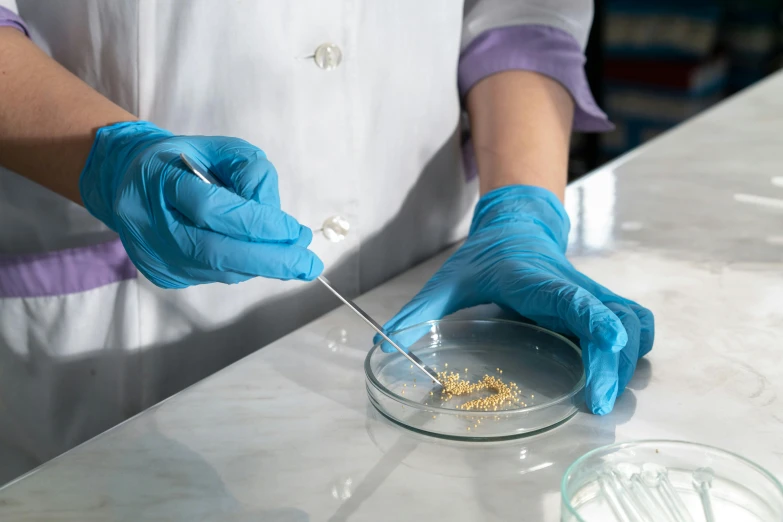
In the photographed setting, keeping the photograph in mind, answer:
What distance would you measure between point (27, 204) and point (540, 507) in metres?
0.81

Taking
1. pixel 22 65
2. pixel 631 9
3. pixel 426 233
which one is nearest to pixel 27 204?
pixel 22 65

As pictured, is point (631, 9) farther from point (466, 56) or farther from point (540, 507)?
point (540, 507)

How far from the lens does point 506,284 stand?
0.96 m

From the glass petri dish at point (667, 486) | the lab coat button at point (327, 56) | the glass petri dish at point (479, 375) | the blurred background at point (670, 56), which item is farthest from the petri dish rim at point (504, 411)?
the blurred background at point (670, 56)

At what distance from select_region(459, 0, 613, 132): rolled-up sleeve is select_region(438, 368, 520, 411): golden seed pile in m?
0.65

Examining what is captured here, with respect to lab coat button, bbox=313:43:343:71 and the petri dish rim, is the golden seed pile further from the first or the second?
lab coat button, bbox=313:43:343:71

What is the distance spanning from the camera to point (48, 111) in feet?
3.17

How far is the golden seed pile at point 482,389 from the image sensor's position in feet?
2.64

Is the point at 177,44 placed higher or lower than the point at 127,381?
higher

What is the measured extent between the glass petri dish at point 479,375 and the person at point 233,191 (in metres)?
0.03

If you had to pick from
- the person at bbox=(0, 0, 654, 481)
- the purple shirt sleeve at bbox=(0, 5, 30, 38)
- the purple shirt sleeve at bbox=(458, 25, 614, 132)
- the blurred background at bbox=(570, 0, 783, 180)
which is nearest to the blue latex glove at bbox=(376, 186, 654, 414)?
the person at bbox=(0, 0, 654, 481)

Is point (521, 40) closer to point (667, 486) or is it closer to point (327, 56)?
point (327, 56)

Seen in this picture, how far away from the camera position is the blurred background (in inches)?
133

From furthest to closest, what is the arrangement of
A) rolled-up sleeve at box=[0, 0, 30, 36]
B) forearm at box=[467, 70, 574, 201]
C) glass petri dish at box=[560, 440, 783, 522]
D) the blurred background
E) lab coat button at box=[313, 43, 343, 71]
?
the blurred background
forearm at box=[467, 70, 574, 201]
lab coat button at box=[313, 43, 343, 71]
rolled-up sleeve at box=[0, 0, 30, 36]
glass petri dish at box=[560, 440, 783, 522]
